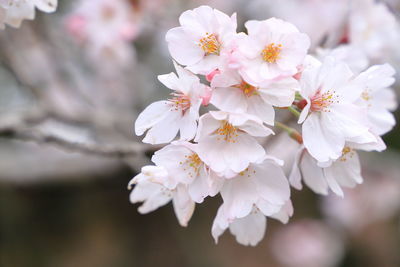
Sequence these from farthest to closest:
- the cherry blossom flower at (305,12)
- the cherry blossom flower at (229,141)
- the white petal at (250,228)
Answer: the cherry blossom flower at (305,12)
the white petal at (250,228)
the cherry blossom flower at (229,141)

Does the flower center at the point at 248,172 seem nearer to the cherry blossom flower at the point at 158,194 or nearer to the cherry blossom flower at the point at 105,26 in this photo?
the cherry blossom flower at the point at 158,194

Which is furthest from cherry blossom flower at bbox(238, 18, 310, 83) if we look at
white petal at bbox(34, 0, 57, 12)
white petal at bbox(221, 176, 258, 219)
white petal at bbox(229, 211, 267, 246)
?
white petal at bbox(34, 0, 57, 12)

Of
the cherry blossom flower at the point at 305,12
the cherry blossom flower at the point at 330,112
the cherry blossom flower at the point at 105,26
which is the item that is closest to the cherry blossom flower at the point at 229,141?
the cherry blossom flower at the point at 330,112

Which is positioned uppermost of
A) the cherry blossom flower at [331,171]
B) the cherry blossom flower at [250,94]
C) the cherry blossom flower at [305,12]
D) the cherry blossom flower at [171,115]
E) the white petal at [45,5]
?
the cherry blossom flower at [305,12]

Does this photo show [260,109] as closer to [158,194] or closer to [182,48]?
[182,48]

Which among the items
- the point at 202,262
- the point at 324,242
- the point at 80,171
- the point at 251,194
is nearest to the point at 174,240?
the point at 202,262

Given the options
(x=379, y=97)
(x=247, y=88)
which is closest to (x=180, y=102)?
(x=247, y=88)

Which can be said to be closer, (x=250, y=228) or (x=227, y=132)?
(x=227, y=132)

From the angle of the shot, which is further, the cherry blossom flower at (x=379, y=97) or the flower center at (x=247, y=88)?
the cherry blossom flower at (x=379, y=97)
